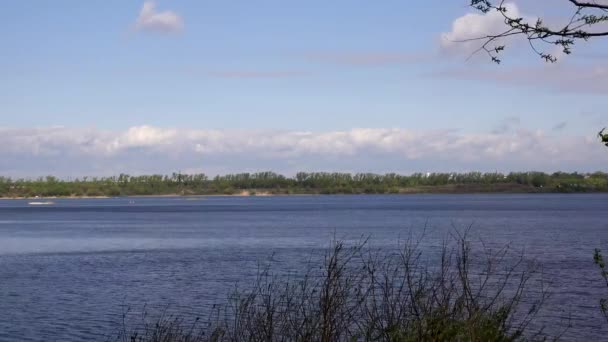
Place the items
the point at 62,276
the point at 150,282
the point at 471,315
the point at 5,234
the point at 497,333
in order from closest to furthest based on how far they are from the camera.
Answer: the point at 471,315, the point at 497,333, the point at 150,282, the point at 62,276, the point at 5,234

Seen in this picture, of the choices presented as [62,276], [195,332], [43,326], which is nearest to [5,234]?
[62,276]

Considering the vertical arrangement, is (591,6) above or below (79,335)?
above

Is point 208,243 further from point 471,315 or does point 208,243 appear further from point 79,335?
point 471,315

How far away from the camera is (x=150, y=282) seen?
34.2 metres

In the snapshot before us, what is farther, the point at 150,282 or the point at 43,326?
the point at 150,282

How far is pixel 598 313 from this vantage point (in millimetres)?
24922

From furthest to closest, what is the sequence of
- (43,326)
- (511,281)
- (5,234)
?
(5,234), (511,281), (43,326)

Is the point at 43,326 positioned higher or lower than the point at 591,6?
lower

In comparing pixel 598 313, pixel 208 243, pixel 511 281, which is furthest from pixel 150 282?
pixel 208 243

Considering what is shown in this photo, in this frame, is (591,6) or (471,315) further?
(471,315)

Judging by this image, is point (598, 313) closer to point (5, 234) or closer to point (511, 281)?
point (511, 281)

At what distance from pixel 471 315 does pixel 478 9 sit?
Result: 124 inches

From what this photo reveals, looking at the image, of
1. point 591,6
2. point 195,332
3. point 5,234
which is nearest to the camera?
point 591,6

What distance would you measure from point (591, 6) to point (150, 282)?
95.8 feet
